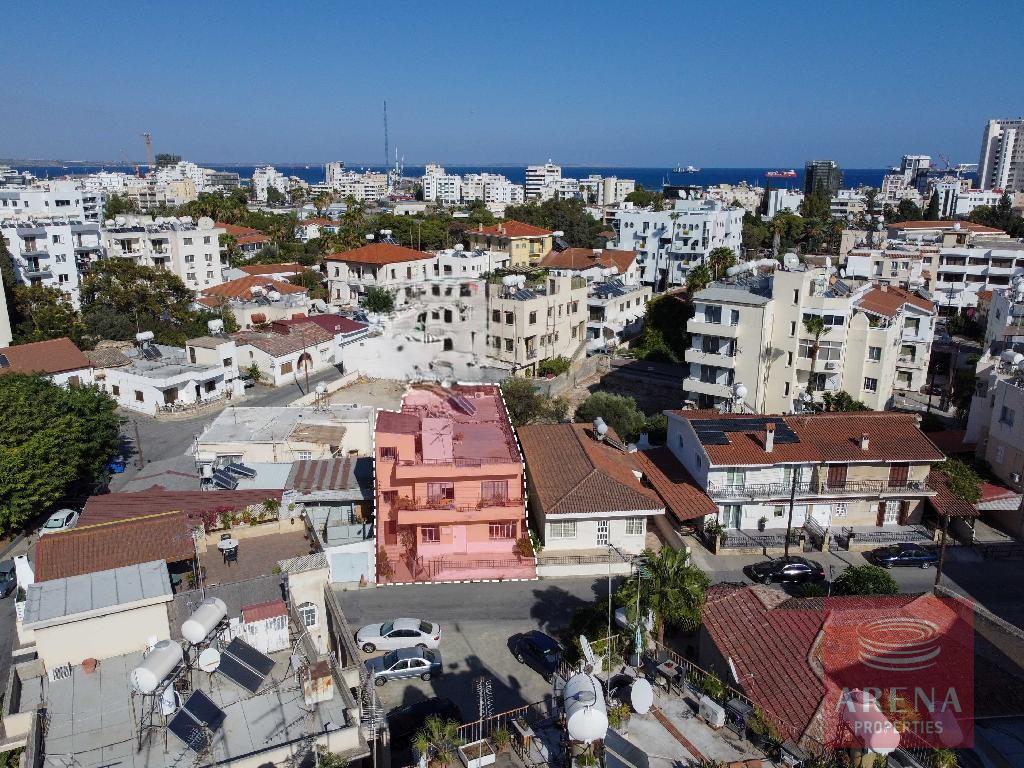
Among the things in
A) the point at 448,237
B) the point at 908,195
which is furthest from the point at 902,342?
the point at 908,195

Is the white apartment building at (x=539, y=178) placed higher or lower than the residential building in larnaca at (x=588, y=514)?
higher

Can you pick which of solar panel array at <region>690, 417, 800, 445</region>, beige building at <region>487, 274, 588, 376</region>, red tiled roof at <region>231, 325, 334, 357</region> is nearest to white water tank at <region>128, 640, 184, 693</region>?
solar panel array at <region>690, 417, 800, 445</region>

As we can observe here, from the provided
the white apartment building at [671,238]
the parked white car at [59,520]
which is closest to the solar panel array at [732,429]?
the parked white car at [59,520]

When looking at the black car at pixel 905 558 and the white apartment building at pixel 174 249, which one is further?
the white apartment building at pixel 174 249

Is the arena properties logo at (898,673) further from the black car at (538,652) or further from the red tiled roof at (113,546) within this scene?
the red tiled roof at (113,546)

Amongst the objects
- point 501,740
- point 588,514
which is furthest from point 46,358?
point 501,740

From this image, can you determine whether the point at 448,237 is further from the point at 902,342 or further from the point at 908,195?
the point at 908,195

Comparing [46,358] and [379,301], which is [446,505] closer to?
[46,358]
